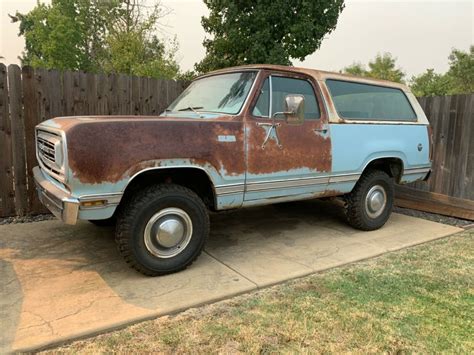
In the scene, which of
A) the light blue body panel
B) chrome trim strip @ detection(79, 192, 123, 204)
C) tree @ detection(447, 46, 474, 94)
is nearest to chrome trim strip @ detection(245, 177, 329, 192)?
the light blue body panel

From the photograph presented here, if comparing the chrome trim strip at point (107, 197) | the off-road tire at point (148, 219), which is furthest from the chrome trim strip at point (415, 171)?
the chrome trim strip at point (107, 197)

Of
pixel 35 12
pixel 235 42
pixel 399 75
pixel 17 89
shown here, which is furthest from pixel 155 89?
pixel 399 75

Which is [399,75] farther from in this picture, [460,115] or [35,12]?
[460,115]

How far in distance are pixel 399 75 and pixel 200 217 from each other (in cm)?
4442

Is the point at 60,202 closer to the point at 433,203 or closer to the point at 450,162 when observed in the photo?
the point at 433,203

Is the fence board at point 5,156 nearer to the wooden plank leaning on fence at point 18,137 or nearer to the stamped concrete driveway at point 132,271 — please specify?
the wooden plank leaning on fence at point 18,137

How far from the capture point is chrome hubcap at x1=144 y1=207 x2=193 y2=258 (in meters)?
3.54

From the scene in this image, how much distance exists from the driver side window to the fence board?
11.6ft

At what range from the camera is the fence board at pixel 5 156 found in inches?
199

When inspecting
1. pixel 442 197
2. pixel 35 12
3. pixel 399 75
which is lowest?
pixel 442 197

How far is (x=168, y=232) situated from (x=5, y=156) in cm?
309

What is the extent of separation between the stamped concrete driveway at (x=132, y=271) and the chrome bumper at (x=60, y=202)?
0.69m

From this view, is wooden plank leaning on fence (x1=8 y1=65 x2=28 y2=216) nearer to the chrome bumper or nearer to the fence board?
the fence board

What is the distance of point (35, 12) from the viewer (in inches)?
1257
